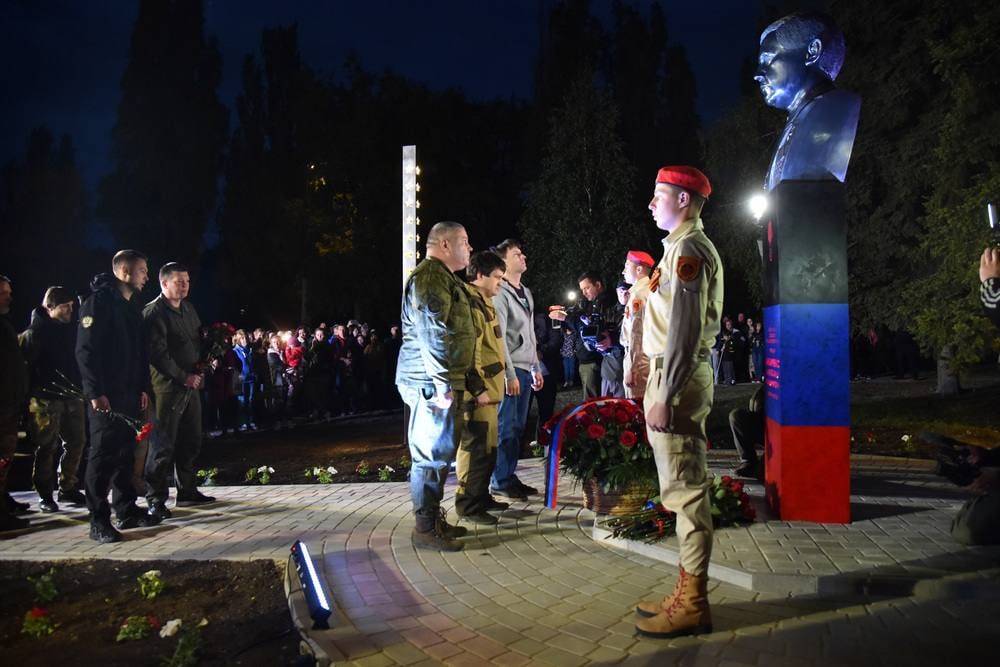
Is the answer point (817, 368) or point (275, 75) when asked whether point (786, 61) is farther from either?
point (275, 75)

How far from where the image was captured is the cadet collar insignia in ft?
11.2

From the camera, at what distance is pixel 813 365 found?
16.4ft

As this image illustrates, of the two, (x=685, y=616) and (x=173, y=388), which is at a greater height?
(x=173, y=388)

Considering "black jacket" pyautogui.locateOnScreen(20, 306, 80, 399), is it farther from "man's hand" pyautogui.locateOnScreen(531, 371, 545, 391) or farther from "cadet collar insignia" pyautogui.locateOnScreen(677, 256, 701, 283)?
"cadet collar insignia" pyautogui.locateOnScreen(677, 256, 701, 283)

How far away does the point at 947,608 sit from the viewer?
3750mm

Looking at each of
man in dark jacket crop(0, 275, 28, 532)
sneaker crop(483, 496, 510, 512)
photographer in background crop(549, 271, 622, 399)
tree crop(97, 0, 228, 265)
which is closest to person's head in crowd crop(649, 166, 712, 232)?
sneaker crop(483, 496, 510, 512)

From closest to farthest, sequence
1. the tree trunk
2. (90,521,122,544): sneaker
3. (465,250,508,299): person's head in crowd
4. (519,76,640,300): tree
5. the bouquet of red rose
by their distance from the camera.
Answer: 1. the bouquet of red rose
2. (90,521,122,544): sneaker
3. (465,250,508,299): person's head in crowd
4. the tree trunk
5. (519,76,640,300): tree

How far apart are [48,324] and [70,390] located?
0.71m

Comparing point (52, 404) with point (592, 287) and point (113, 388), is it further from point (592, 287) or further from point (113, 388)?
point (592, 287)

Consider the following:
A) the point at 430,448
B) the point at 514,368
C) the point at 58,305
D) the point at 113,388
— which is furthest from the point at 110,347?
the point at 514,368

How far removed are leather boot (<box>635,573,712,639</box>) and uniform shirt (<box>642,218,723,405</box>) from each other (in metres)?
0.90

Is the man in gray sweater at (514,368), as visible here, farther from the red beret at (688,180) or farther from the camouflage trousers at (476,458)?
the red beret at (688,180)

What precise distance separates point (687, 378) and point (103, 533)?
186 inches

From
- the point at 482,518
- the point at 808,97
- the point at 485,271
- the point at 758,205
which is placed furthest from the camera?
the point at 485,271
